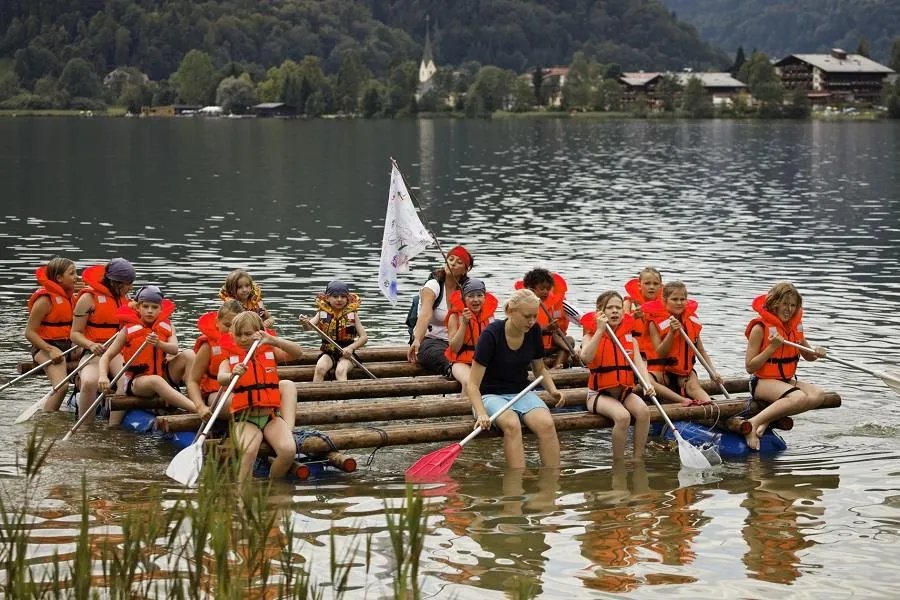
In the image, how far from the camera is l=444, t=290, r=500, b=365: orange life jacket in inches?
547

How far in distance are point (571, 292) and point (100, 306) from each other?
40.2 feet

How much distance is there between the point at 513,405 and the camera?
12.4m

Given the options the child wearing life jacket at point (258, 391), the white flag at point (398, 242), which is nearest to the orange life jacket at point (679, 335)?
the white flag at point (398, 242)

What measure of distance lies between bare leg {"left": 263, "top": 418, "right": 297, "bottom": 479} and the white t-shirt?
3362mm

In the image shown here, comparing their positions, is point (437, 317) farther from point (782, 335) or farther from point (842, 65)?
point (842, 65)

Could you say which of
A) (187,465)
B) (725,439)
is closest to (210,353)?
(187,465)

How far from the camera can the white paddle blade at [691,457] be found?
1262 centimetres

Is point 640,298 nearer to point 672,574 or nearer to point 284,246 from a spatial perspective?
point 672,574

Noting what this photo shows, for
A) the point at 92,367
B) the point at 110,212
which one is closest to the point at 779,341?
the point at 92,367

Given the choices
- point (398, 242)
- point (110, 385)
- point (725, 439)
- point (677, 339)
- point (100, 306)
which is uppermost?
point (398, 242)

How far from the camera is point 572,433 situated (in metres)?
14.4

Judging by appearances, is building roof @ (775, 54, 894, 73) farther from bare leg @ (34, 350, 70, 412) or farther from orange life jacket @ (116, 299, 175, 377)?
orange life jacket @ (116, 299, 175, 377)

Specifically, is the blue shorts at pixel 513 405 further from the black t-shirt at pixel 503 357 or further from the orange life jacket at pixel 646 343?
the orange life jacket at pixel 646 343

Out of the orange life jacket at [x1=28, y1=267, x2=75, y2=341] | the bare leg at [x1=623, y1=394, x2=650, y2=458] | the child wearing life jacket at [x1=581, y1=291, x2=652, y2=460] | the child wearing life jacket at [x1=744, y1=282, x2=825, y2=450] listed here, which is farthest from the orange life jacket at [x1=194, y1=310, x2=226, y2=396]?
the child wearing life jacket at [x1=744, y1=282, x2=825, y2=450]
